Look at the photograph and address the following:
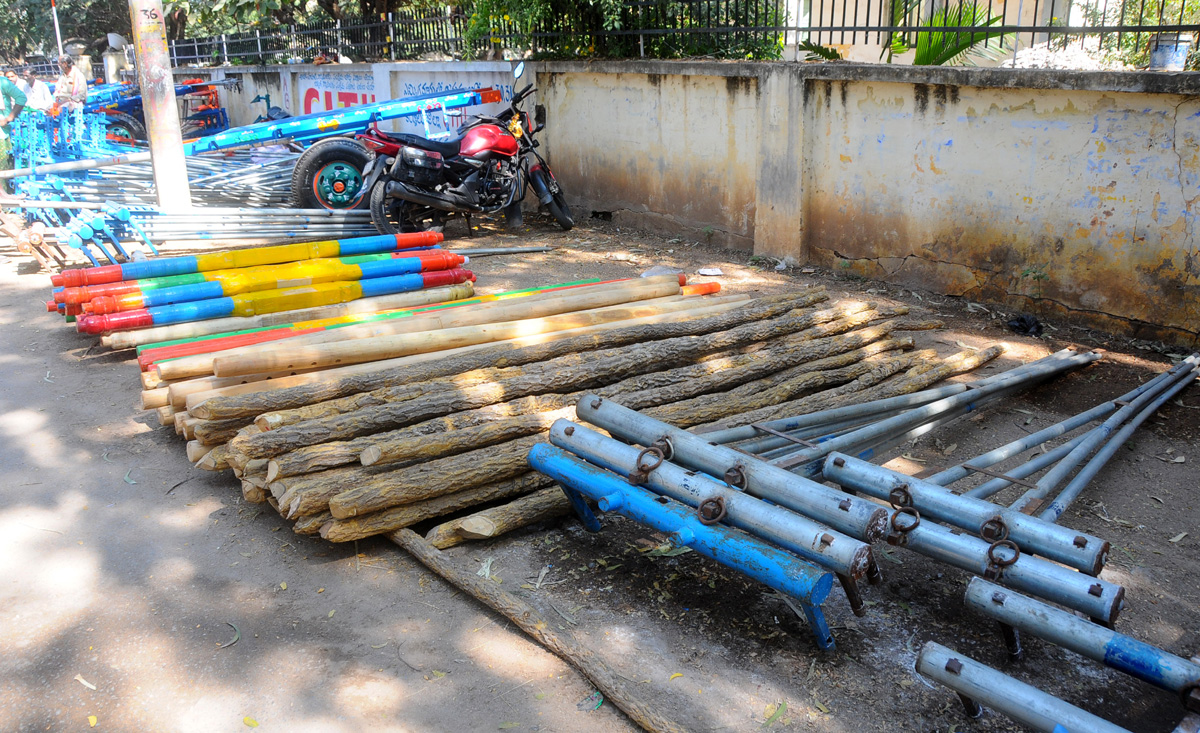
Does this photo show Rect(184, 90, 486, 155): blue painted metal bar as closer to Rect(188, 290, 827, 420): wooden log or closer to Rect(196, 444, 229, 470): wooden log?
Rect(188, 290, 827, 420): wooden log

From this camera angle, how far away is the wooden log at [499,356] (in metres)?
4.04

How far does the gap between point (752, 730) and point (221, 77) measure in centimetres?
2065

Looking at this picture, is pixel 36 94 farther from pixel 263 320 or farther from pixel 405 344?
pixel 405 344

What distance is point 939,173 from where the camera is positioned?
676 cm

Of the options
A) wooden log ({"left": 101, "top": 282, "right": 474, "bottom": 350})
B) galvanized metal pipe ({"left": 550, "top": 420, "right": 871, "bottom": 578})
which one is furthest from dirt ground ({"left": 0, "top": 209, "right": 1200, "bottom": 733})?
wooden log ({"left": 101, "top": 282, "right": 474, "bottom": 350})

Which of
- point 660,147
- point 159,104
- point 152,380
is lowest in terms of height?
point 152,380

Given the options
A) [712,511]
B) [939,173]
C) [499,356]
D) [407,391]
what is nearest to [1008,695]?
[712,511]

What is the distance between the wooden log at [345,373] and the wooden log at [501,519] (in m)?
1.09

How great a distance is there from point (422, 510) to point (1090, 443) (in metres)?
3.00

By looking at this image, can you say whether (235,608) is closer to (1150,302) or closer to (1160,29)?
(1150,302)

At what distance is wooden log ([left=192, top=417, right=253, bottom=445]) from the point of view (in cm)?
400

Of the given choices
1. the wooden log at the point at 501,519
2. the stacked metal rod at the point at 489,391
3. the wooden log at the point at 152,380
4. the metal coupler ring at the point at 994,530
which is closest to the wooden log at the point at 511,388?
the stacked metal rod at the point at 489,391

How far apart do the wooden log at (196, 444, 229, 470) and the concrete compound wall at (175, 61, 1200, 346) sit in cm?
543

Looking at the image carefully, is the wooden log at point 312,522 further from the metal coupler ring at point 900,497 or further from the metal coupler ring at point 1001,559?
the metal coupler ring at point 1001,559
